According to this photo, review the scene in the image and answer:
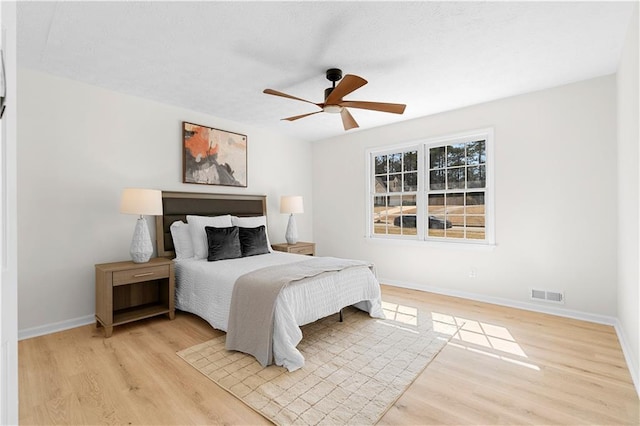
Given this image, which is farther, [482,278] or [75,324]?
[482,278]

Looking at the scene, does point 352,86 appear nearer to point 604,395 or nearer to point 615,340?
point 604,395

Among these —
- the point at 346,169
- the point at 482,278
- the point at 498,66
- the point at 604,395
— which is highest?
the point at 498,66

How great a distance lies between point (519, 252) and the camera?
12.4 ft

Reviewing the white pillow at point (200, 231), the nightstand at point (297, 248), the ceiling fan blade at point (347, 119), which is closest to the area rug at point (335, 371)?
the white pillow at point (200, 231)

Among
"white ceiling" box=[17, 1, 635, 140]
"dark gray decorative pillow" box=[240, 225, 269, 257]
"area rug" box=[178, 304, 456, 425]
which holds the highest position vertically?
"white ceiling" box=[17, 1, 635, 140]

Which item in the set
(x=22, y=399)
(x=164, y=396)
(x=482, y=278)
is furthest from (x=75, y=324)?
(x=482, y=278)

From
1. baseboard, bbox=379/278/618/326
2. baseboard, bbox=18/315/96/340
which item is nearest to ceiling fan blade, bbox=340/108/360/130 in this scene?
baseboard, bbox=379/278/618/326

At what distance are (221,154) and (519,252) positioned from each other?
411cm

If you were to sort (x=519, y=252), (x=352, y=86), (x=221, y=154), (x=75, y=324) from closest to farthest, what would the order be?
(x=352, y=86) < (x=75, y=324) < (x=519, y=252) < (x=221, y=154)

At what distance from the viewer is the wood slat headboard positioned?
3.83m

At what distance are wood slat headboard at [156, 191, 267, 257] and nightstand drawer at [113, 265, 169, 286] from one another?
52 centimetres

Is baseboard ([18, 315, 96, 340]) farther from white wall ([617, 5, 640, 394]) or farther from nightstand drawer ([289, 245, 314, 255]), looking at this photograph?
white wall ([617, 5, 640, 394])

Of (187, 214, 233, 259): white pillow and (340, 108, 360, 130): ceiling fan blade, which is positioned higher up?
(340, 108, 360, 130): ceiling fan blade

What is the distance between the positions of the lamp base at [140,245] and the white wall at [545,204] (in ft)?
9.87
